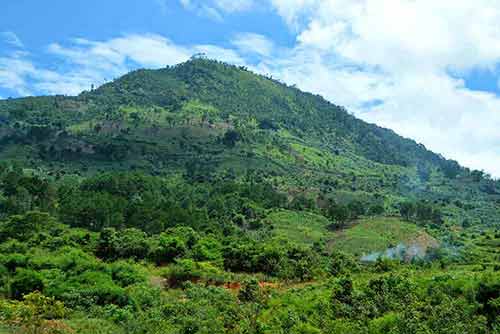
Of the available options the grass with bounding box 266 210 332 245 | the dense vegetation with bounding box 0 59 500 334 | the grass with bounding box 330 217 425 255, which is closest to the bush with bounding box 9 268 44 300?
the dense vegetation with bounding box 0 59 500 334

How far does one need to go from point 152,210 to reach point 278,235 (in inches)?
976

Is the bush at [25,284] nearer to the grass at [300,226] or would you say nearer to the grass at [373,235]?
the grass at [300,226]

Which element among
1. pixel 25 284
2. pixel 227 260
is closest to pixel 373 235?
pixel 227 260

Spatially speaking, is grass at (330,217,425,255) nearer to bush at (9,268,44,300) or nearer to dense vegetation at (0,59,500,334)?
dense vegetation at (0,59,500,334)

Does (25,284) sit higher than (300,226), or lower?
lower

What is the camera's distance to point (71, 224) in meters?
90.9

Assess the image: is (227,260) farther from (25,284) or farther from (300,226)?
(300,226)

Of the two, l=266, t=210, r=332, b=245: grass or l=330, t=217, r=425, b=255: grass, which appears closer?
l=330, t=217, r=425, b=255: grass

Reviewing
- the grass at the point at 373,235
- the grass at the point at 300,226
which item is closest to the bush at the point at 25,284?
the grass at the point at 300,226

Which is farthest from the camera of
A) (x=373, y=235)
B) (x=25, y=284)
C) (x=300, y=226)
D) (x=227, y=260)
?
(x=300, y=226)

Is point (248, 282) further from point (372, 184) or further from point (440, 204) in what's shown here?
point (372, 184)

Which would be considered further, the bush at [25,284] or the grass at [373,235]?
the grass at [373,235]

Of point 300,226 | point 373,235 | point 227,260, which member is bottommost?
point 227,260

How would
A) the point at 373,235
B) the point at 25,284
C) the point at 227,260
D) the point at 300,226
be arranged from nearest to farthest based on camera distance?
1. the point at 25,284
2. the point at 227,260
3. the point at 373,235
4. the point at 300,226
